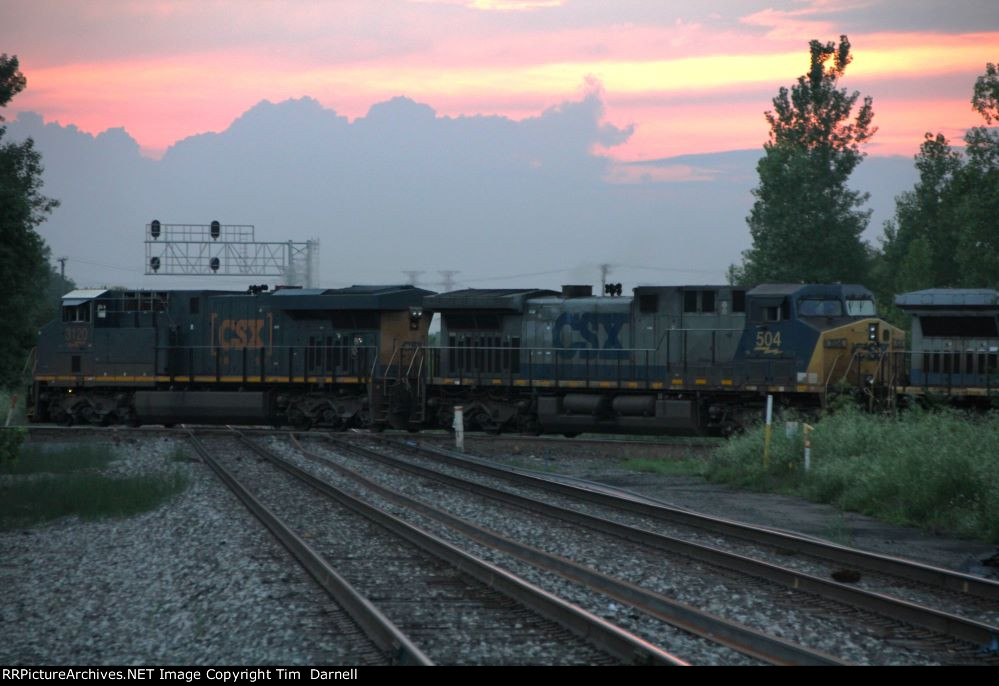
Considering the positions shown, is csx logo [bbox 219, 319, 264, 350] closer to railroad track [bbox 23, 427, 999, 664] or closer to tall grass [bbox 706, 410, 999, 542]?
tall grass [bbox 706, 410, 999, 542]

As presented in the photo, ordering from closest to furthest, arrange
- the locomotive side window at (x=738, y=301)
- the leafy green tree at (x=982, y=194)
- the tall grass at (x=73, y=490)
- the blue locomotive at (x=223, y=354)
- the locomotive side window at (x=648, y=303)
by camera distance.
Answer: the tall grass at (x=73, y=490) → the locomotive side window at (x=738, y=301) → the locomotive side window at (x=648, y=303) → the blue locomotive at (x=223, y=354) → the leafy green tree at (x=982, y=194)

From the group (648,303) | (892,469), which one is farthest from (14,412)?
(892,469)

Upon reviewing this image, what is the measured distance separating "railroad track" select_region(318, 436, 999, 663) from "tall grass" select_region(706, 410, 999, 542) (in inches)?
113

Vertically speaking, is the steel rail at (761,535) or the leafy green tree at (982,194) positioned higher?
the leafy green tree at (982,194)

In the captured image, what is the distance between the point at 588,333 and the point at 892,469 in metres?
11.3

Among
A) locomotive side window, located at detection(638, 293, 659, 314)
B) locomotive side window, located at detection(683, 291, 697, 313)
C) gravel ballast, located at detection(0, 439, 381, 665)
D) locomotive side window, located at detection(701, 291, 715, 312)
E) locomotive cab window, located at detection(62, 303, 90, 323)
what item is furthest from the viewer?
locomotive cab window, located at detection(62, 303, 90, 323)

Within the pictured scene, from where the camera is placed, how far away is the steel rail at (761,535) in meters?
9.54

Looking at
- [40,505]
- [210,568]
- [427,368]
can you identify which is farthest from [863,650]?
Answer: [427,368]

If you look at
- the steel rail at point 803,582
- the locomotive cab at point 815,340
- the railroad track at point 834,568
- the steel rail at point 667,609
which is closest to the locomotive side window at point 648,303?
the locomotive cab at point 815,340

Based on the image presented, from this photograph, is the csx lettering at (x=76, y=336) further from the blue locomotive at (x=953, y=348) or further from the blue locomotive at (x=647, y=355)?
the blue locomotive at (x=953, y=348)

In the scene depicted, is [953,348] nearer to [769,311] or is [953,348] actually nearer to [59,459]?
[769,311]

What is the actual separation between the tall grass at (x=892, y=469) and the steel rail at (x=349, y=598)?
775 cm

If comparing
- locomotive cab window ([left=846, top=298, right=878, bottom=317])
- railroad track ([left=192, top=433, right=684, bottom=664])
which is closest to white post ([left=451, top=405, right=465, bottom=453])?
locomotive cab window ([left=846, top=298, right=878, bottom=317])

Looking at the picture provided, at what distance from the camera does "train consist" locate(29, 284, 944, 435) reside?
2348cm
